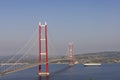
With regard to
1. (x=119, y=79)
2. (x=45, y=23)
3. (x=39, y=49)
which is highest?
(x=45, y=23)


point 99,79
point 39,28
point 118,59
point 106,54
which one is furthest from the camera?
point 106,54

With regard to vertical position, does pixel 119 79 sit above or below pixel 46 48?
below

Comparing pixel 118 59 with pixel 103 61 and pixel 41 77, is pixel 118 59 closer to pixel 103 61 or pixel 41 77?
pixel 103 61

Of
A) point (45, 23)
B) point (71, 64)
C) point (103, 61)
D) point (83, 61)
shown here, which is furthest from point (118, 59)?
point (45, 23)

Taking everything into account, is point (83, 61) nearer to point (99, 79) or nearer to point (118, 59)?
point (118, 59)

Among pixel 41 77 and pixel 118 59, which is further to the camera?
pixel 118 59

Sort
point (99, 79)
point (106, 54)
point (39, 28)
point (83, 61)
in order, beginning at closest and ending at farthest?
1. point (99, 79)
2. point (39, 28)
3. point (83, 61)
4. point (106, 54)

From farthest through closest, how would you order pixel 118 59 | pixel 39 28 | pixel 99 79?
pixel 118 59
pixel 39 28
pixel 99 79

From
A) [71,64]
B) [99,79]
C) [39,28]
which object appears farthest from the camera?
[71,64]

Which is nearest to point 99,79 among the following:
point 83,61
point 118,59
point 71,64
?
point 71,64
